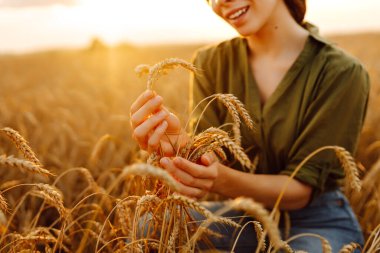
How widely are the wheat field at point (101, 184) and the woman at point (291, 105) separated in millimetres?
136

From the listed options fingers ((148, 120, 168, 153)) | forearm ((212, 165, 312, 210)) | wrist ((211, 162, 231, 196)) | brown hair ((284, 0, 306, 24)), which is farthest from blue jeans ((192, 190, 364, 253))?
brown hair ((284, 0, 306, 24))

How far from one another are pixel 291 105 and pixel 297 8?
1.57 ft

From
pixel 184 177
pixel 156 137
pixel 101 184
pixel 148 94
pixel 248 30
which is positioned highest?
pixel 248 30

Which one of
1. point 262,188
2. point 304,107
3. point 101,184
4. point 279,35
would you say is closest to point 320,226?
point 262,188

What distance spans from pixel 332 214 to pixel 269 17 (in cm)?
90

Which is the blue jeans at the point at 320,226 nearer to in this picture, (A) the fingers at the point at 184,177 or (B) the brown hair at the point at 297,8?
(A) the fingers at the point at 184,177

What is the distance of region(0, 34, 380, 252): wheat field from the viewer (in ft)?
3.51

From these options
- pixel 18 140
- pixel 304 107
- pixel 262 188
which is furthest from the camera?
pixel 304 107

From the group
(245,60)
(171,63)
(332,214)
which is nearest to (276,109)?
(245,60)

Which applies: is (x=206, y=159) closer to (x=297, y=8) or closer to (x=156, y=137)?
(x=156, y=137)

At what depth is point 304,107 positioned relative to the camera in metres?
1.87

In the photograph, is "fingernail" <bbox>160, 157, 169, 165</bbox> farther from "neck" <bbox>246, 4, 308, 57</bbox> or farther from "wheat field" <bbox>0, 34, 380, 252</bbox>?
"neck" <bbox>246, 4, 308, 57</bbox>

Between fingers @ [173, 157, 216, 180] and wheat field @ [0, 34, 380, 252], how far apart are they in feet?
0.14

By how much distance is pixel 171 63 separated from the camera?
115 centimetres
